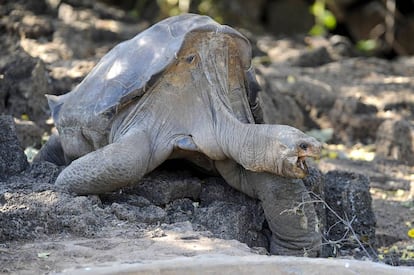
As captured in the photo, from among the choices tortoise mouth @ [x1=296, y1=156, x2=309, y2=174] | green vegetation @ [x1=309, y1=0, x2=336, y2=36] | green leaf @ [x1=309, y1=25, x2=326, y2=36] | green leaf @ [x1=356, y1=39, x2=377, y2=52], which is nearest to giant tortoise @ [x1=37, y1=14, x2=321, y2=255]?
tortoise mouth @ [x1=296, y1=156, x2=309, y2=174]

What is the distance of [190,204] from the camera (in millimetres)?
4965

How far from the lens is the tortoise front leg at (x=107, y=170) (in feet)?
15.8

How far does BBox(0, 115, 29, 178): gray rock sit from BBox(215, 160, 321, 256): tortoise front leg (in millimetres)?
1142

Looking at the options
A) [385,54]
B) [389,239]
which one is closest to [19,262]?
[389,239]

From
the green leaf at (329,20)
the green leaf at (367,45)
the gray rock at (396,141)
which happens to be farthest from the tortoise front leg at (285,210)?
the green leaf at (329,20)

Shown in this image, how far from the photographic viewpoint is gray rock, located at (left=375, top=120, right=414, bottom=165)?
778cm

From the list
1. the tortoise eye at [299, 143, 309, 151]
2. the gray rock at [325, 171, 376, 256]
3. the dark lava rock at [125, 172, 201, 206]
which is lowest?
the gray rock at [325, 171, 376, 256]

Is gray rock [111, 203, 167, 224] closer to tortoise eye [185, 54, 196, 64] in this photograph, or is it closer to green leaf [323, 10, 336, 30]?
tortoise eye [185, 54, 196, 64]

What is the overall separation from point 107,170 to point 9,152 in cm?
71

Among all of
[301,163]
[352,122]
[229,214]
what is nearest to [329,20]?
[352,122]

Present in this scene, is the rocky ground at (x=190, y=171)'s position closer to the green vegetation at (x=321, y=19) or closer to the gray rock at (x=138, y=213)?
the gray rock at (x=138, y=213)

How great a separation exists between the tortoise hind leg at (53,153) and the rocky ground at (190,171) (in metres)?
0.50

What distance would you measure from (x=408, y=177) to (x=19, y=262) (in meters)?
4.12

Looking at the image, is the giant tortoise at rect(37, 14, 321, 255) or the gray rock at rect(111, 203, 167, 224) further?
the giant tortoise at rect(37, 14, 321, 255)
